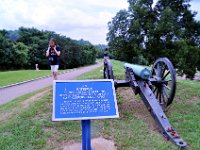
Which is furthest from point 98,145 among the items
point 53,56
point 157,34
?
point 157,34

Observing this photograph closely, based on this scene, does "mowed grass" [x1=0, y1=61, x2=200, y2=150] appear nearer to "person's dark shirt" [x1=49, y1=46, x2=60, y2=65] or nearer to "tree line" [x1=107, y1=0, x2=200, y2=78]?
"person's dark shirt" [x1=49, y1=46, x2=60, y2=65]

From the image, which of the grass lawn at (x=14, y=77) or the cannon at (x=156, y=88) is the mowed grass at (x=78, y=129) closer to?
the cannon at (x=156, y=88)

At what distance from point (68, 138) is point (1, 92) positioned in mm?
7072

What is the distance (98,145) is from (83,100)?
1.08 m

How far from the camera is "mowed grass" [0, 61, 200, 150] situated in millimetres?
5508

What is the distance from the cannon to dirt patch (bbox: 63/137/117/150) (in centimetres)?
101

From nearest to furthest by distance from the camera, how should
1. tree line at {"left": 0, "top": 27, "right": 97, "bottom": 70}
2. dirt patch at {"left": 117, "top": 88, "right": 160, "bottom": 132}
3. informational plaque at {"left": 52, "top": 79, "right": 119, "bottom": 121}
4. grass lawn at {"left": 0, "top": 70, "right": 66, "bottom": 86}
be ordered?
informational plaque at {"left": 52, "top": 79, "right": 119, "bottom": 121}
dirt patch at {"left": 117, "top": 88, "right": 160, "bottom": 132}
grass lawn at {"left": 0, "top": 70, "right": 66, "bottom": 86}
tree line at {"left": 0, "top": 27, "right": 97, "bottom": 70}

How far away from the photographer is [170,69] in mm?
6785

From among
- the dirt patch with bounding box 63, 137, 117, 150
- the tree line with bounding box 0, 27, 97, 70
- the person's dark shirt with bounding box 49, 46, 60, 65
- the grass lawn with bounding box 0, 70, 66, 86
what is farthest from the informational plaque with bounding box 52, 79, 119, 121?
the tree line with bounding box 0, 27, 97, 70

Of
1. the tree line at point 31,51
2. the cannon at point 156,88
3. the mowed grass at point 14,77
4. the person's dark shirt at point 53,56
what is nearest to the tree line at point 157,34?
the mowed grass at point 14,77

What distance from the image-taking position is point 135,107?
7.79 meters

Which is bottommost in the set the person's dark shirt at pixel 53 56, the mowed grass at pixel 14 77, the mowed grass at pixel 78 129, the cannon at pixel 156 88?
the mowed grass at pixel 14 77

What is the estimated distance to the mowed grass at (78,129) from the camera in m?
5.51

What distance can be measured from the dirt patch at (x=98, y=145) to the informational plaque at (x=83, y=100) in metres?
0.84
